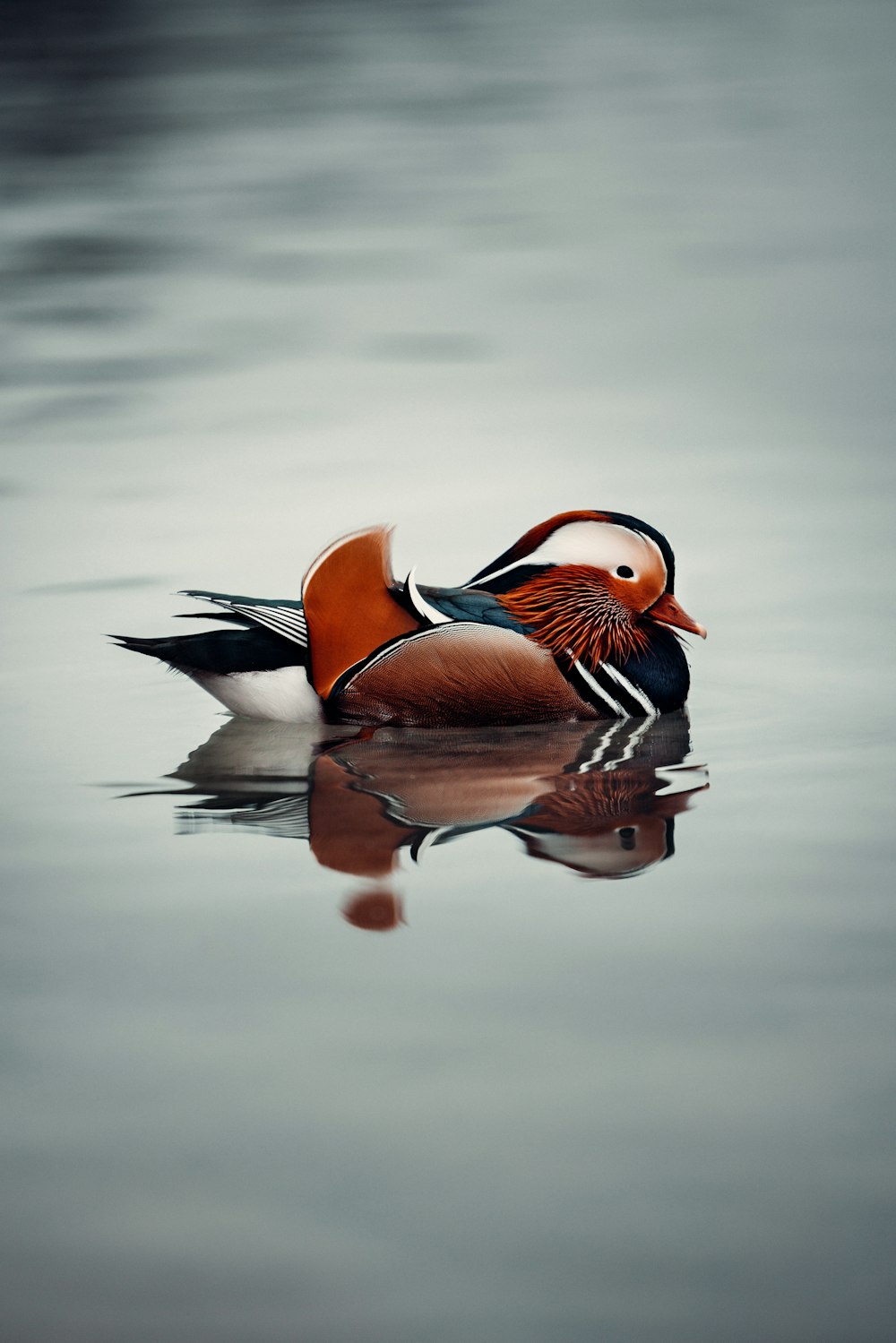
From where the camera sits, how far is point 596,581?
16.7 ft

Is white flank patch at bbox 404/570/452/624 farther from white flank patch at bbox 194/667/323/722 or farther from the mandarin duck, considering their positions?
white flank patch at bbox 194/667/323/722

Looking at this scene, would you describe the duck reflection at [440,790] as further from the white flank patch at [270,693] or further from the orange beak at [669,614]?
the orange beak at [669,614]

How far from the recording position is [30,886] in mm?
3684

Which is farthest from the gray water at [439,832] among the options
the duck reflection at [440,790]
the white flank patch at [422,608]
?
the white flank patch at [422,608]

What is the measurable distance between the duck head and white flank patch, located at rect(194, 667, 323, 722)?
2.10ft

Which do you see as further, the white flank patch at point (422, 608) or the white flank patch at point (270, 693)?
the white flank patch at point (270, 693)

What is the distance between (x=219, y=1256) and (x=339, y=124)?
11.6 meters

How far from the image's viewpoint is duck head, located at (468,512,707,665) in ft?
16.3

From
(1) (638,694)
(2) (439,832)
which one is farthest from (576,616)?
(2) (439,832)

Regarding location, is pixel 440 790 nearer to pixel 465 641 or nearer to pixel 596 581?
pixel 465 641

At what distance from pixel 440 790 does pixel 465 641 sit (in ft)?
1.94

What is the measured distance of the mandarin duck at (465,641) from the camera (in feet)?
15.5

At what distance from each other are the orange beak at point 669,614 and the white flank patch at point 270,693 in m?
1.05

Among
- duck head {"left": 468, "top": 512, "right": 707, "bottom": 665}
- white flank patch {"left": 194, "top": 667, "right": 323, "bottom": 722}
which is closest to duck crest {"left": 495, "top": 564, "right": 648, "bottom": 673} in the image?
duck head {"left": 468, "top": 512, "right": 707, "bottom": 665}
